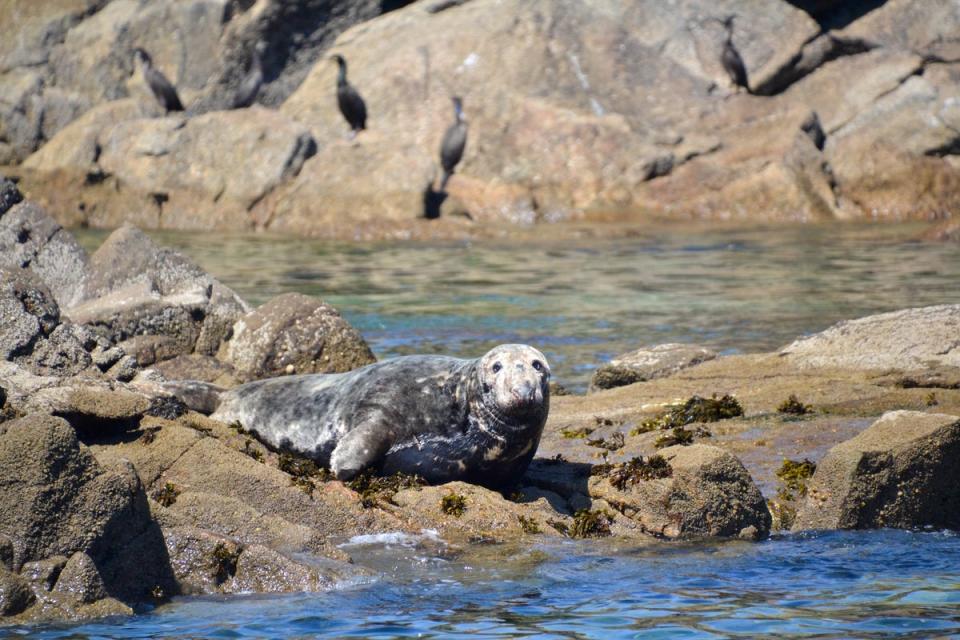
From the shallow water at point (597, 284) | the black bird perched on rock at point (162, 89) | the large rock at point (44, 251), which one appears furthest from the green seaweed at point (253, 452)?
the black bird perched on rock at point (162, 89)

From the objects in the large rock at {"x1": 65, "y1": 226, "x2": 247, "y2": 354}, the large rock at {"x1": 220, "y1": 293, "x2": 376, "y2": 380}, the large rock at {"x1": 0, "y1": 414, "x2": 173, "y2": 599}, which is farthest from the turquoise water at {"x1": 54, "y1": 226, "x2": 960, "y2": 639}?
the large rock at {"x1": 65, "y1": 226, "x2": 247, "y2": 354}

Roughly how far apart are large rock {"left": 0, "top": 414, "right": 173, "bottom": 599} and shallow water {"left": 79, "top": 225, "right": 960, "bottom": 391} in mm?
6187

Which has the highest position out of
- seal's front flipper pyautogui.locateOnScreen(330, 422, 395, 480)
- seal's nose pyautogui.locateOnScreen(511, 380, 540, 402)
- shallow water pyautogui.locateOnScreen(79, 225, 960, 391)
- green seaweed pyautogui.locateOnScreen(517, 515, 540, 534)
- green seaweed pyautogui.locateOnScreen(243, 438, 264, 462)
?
seal's nose pyautogui.locateOnScreen(511, 380, 540, 402)

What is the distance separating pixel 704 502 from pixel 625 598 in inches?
44.2

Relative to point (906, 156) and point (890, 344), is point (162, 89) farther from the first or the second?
point (890, 344)

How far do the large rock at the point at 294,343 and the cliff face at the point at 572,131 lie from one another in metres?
13.4

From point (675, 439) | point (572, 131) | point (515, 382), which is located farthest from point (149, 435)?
point (572, 131)

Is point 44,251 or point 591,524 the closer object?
point 591,524

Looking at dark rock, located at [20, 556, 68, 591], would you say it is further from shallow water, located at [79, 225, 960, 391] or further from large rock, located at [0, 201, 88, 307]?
shallow water, located at [79, 225, 960, 391]

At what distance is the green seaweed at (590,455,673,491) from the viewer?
6.65 metres

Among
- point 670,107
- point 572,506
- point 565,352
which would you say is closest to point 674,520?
point 572,506

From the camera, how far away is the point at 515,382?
661 centimetres

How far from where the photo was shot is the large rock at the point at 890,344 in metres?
8.84

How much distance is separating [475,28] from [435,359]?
2164 centimetres
